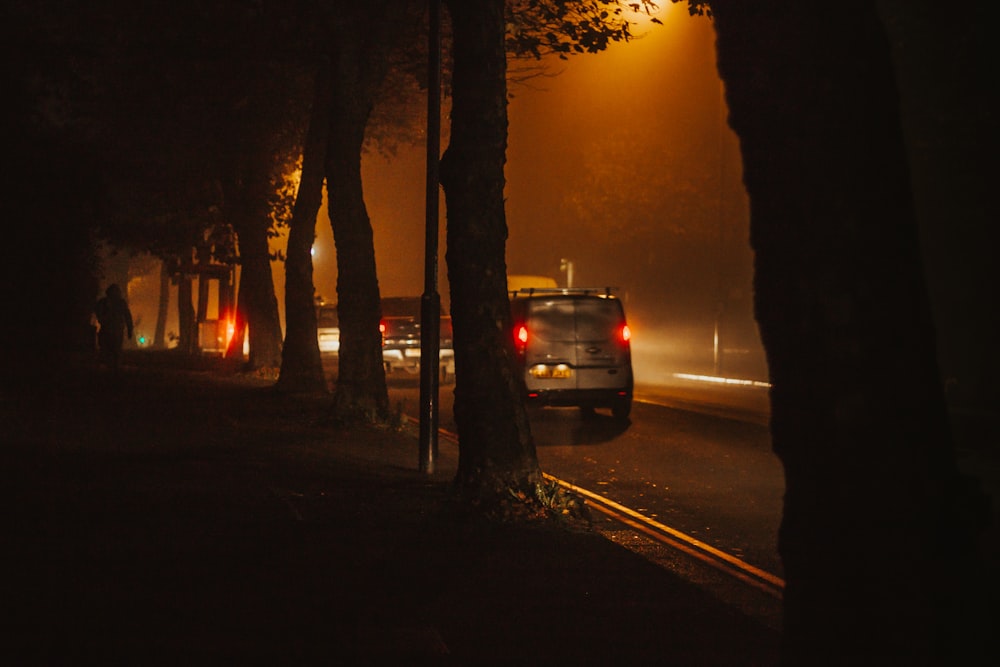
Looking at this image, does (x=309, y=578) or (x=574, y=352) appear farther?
(x=574, y=352)

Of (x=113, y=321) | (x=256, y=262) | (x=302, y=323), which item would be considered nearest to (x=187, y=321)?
(x=256, y=262)

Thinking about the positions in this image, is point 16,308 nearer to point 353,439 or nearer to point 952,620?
point 353,439

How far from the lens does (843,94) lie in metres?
4.39

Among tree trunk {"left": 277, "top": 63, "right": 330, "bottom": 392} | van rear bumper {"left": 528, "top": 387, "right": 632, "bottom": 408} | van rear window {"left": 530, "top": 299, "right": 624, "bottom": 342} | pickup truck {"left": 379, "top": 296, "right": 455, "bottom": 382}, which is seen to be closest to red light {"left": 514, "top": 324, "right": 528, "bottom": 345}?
van rear window {"left": 530, "top": 299, "right": 624, "bottom": 342}

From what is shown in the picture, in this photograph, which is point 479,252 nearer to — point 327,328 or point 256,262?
point 256,262

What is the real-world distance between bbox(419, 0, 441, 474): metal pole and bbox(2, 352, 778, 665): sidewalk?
42 centimetres

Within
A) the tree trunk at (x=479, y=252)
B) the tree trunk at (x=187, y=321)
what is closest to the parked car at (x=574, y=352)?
the tree trunk at (x=479, y=252)

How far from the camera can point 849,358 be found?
4320 mm

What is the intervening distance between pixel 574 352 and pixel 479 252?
9.00 metres

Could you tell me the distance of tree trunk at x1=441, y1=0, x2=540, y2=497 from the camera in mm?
11281

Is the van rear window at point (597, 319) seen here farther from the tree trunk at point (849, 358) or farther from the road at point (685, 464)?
the tree trunk at point (849, 358)

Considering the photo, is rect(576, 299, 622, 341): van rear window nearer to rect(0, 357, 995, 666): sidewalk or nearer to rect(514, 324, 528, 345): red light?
rect(514, 324, 528, 345): red light

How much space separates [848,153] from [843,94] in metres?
0.19

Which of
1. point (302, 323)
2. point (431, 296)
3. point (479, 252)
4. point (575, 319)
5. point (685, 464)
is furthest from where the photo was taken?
point (302, 323)
